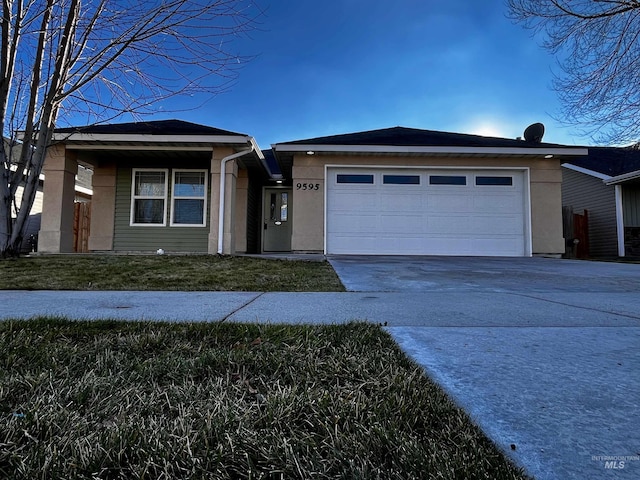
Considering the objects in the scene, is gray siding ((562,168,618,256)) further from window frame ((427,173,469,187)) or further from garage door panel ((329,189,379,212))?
garage door panel ((329,189,379,212))

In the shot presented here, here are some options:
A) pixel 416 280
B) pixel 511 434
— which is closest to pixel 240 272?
pixel 416 280

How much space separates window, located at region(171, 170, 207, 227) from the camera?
10414mm

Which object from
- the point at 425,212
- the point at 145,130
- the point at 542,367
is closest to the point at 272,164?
the point at 145,130

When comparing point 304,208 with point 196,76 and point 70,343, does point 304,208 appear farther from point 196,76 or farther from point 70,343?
point 70,343

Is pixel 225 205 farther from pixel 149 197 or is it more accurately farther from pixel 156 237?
pixel 149 197

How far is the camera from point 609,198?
12.9 meters

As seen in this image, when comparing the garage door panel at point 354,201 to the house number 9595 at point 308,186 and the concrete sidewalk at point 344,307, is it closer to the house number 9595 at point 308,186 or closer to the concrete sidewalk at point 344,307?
the house number 9595 at point 308,186

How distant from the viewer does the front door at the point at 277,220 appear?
489 inches

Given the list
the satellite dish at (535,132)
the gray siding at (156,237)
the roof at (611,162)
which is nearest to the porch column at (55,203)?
the gray siding at (156,237)

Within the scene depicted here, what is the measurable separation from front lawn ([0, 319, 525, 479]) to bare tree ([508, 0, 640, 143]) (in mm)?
8301

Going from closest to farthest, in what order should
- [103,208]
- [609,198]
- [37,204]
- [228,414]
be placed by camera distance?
[228,414] < [103,208] < [609,198] < [37,204]

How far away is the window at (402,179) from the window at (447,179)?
385mm

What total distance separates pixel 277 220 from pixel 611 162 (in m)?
12.4

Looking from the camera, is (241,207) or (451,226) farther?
(241,207)
